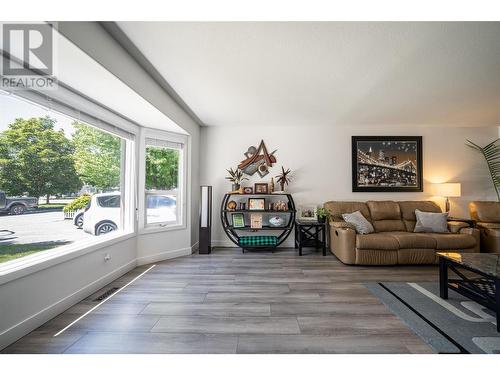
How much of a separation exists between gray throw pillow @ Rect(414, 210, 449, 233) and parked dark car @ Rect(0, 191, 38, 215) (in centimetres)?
517

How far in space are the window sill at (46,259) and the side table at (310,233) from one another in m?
2.94

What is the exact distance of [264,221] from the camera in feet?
15.1

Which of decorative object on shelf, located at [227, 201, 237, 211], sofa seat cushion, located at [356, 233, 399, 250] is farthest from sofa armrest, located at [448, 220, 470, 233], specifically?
decorative object on shelf, located at [227, 201, 237, 211]

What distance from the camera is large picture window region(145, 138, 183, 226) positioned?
3707 millimetres

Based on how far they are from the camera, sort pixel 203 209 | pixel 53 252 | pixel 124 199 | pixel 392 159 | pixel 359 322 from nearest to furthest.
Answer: pixel 359 322 → pixel 53 252 → pixel 124 199 → pixel 203 209 → pixel 392 159

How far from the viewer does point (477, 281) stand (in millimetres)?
2299

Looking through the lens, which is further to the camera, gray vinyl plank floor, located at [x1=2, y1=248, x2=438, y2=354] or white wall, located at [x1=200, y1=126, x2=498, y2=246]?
white wall, located at [x1=200, y1=126, x2=498, y2=246]

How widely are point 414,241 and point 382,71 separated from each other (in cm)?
251

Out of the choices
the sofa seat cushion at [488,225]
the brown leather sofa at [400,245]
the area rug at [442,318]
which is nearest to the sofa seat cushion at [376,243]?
the brown leather sofa at [400,245]

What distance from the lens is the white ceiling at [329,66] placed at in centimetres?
191

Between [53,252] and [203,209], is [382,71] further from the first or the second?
[53,252]

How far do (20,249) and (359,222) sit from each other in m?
4.15

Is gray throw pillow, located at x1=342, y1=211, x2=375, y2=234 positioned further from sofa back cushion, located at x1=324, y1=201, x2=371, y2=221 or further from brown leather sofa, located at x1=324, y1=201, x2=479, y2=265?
sofa back cushion, located at x1=324, y1=201, x2=371, y2=221
